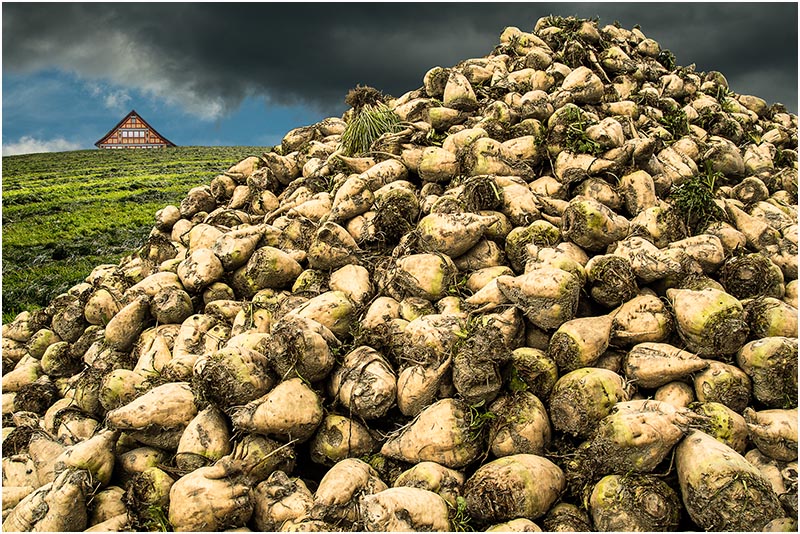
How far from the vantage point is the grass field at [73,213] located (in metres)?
13.7

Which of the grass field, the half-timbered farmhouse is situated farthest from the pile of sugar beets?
the half-timbered farmhouse

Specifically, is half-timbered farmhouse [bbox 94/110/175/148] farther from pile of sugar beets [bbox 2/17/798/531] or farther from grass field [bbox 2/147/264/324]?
pile of sugar beets [bbox 2/17/798/531]

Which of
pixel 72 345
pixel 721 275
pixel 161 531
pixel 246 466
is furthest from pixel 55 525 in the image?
pixel 721 275

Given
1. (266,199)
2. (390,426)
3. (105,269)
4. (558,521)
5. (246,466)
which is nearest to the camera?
(558,521)

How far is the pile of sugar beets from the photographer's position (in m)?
3.76

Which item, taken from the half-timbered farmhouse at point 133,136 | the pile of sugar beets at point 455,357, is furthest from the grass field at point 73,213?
the half-timbered farmhouse at point 133,136

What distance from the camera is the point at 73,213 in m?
22.4

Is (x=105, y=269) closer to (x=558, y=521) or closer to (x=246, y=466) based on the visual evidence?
(x=246, y=466)

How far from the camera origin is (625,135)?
6688 mm

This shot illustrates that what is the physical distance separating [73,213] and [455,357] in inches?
889

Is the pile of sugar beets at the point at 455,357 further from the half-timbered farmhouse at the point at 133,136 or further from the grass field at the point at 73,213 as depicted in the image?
the half-timbered farmhouse at the point at 133,136

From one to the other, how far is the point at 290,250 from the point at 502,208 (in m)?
2.27

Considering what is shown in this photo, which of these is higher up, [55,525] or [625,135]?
[625,135]

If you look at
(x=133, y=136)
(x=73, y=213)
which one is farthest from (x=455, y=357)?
(x=133, y=136)
